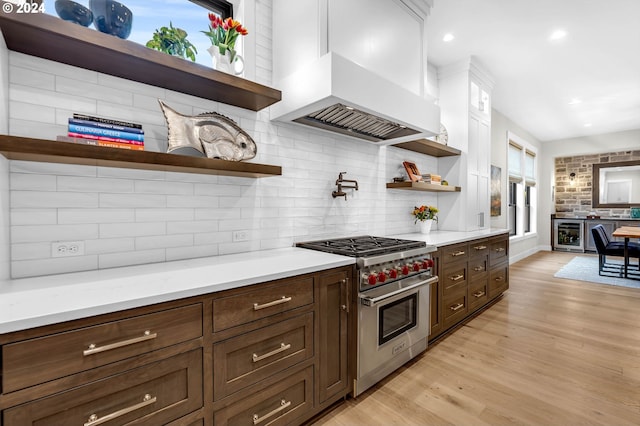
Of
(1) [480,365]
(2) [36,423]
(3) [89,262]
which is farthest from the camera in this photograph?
(1) [480,365]

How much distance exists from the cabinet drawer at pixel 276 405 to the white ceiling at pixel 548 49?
3.45 meters

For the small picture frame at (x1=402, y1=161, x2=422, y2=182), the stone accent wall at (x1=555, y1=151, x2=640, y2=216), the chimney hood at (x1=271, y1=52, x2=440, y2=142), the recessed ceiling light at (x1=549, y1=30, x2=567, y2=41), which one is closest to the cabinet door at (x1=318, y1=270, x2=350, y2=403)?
the chimney hood at (x1=271, y1=52, x2=440, y2=142)

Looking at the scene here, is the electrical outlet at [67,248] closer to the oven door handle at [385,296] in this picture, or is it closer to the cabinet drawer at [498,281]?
the oven door handle at [385,296]

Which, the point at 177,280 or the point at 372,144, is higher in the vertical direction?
the point at 372,144

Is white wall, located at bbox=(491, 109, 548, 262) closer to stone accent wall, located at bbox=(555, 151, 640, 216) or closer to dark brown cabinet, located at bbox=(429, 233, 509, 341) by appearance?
stone accent wall, located at bbox=(555, 151, 640, 216)

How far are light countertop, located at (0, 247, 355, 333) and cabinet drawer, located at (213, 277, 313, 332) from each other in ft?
0.18

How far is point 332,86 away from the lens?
1833mm

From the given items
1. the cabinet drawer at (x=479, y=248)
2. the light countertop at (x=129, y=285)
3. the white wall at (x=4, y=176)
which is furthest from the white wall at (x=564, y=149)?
the white wall at (x=4, y=176)

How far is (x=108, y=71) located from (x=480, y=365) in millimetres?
3211

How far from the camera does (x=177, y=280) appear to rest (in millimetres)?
1308

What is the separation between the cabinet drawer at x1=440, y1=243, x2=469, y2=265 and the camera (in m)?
2.73

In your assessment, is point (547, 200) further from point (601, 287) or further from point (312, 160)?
point (312, 160)

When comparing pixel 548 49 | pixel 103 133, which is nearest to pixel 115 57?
pixel 103 133

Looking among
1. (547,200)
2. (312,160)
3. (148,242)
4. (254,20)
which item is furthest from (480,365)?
(547,200)
